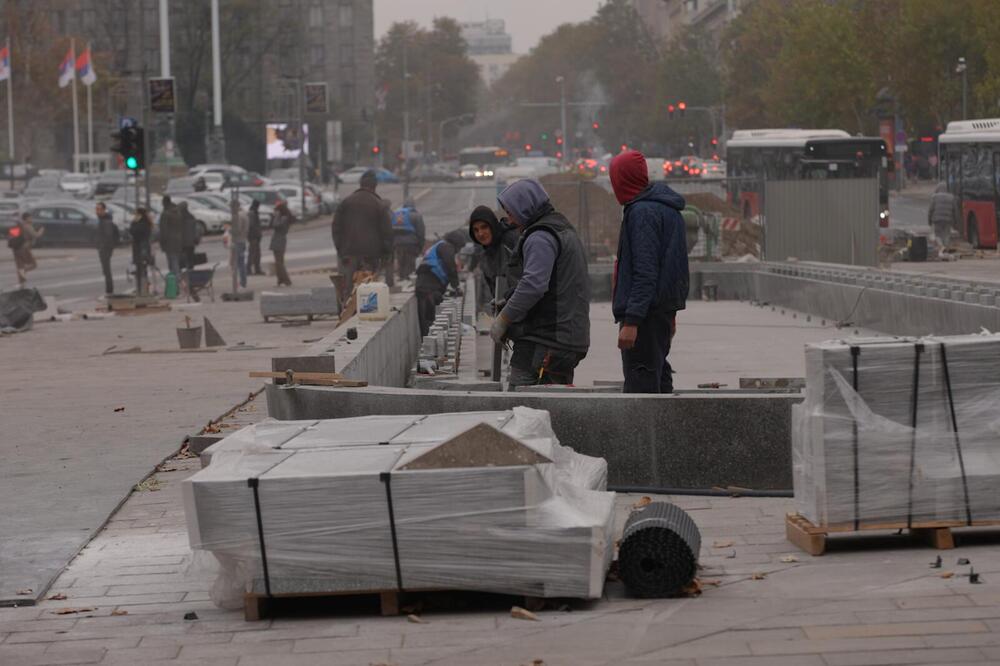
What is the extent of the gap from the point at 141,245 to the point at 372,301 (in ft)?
58.4

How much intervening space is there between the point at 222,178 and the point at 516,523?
7651 cm

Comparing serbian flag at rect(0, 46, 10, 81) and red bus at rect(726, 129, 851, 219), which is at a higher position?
serbian flag at rect(0, 46, 10, 81)

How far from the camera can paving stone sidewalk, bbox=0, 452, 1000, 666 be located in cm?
595

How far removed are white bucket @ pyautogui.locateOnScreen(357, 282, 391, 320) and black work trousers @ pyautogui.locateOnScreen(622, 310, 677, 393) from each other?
546 centimetres

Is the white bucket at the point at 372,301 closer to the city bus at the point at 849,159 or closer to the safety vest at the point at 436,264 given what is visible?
the safety vest at the point at 436,264

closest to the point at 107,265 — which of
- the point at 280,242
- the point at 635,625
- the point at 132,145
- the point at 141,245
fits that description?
the point at 141,245

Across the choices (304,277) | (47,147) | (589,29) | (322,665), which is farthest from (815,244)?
(589,29)

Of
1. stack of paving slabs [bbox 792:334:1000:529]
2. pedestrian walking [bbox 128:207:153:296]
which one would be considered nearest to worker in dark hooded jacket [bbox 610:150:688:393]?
stack of paving slabs [bbox 792:334:1000:529]

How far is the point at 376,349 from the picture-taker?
42.3 ft

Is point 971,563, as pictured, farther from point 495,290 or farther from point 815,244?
point 815,244

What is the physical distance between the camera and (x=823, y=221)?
2886 centimetres

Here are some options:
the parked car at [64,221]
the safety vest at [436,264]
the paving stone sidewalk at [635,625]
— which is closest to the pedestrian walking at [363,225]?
the safety vest at [436,264]

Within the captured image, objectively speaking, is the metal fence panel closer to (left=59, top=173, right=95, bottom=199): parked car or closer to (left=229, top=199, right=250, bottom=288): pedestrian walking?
(left=229, top=199, right=250, bottom=288): pedestrian walking

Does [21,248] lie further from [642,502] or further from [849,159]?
[642,502]
